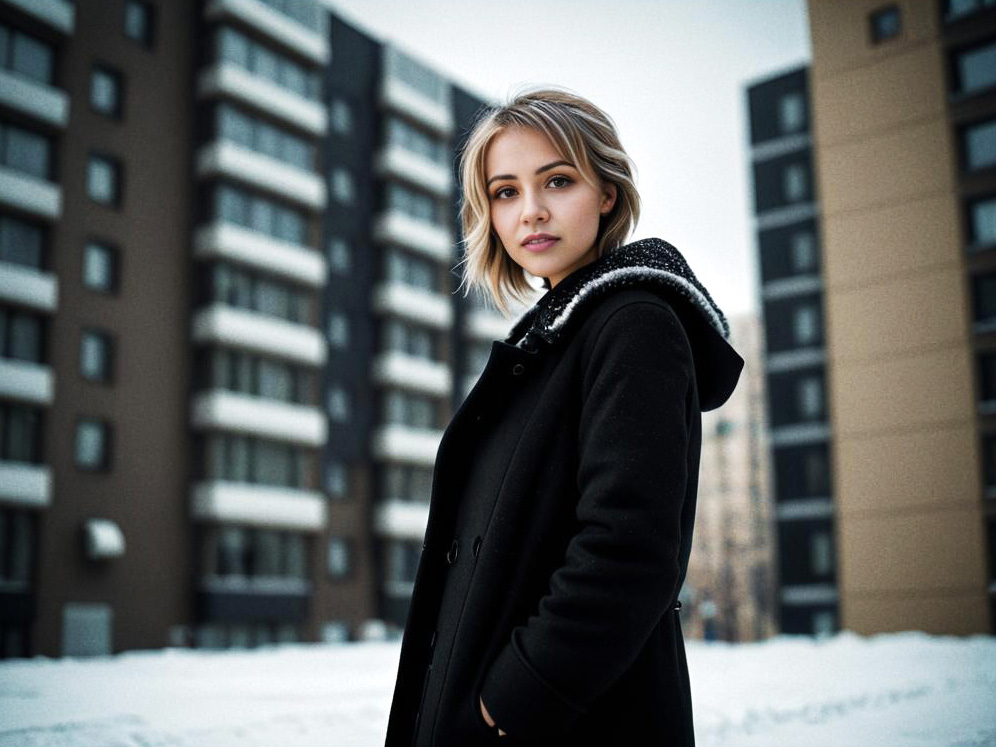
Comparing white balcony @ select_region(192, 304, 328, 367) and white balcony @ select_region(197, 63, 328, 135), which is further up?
white balcony @ select_region(197, 63, 328, 135)

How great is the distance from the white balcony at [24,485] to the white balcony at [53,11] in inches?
487

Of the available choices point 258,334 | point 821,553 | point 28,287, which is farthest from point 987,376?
point 28,287

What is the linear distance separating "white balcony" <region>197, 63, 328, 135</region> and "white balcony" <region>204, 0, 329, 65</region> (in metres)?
1.56

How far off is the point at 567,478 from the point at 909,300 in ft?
114

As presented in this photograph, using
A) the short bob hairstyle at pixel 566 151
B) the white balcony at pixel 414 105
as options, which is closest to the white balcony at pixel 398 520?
the white balcony at pixel 414 105

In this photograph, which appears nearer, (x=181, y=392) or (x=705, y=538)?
(x=181, y=392)

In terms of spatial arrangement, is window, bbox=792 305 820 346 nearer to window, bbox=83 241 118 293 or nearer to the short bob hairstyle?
window, bbox=83 241 118 293

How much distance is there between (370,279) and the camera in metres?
40.7

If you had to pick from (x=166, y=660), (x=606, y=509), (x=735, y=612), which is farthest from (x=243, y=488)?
(x=735, y=612)

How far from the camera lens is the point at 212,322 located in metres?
32.6

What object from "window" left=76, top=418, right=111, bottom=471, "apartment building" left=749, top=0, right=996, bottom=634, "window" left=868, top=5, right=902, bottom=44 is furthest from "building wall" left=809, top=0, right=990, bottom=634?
"window" left=76, top=418, right=111, bottom=471

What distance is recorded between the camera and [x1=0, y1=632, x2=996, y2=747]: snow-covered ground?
546cm

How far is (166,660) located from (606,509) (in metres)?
10.4

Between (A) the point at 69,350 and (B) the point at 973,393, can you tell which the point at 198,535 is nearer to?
(A) the point at 69,350
